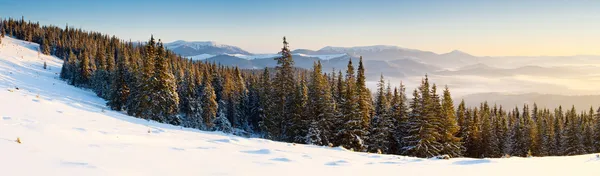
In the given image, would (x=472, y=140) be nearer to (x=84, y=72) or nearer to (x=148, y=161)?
(x=148, y=161)

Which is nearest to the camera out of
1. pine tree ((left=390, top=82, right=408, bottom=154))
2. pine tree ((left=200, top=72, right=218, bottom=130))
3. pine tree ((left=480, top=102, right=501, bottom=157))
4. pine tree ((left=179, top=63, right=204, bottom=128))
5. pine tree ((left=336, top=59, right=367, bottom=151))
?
pine tree ((left=336, top=59, right=367, bottom=151))

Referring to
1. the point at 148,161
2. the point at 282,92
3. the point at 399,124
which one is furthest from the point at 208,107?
the point at 148,161

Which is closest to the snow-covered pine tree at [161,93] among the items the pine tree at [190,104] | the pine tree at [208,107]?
the pine tree at [190,104]

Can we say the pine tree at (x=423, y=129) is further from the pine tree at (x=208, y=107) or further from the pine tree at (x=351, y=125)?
the pine tree at (x=208, y=107)

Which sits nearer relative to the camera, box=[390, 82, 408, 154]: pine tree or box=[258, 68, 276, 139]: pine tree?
box=[390, 82, 408, 154]: pine tree

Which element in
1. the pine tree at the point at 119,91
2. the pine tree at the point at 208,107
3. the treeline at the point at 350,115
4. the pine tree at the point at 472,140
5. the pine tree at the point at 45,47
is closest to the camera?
the treeline at the point at 350,115

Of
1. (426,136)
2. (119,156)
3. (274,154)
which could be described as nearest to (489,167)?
(274,154)

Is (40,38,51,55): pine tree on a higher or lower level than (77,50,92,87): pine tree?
higher

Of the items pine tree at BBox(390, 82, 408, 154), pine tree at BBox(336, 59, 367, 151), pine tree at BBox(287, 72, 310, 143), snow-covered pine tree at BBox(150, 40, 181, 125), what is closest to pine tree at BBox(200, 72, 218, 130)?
snow-covered pine tree at BBox(150, 40, 181, 125)

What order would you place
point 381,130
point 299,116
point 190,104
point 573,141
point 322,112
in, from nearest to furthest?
point 322,112
point 381,130
point 299,116
point 573,141
point 190,104

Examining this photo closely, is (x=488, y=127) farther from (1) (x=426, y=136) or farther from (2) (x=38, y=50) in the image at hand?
(2) (x=38, y=50)

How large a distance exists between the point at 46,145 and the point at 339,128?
113 feet

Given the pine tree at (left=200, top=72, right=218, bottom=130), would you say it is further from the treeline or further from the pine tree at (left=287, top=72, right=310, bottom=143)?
the pine tree at (left=287, top=72, right=310, bottom=143)

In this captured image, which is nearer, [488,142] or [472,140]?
[472,140]
